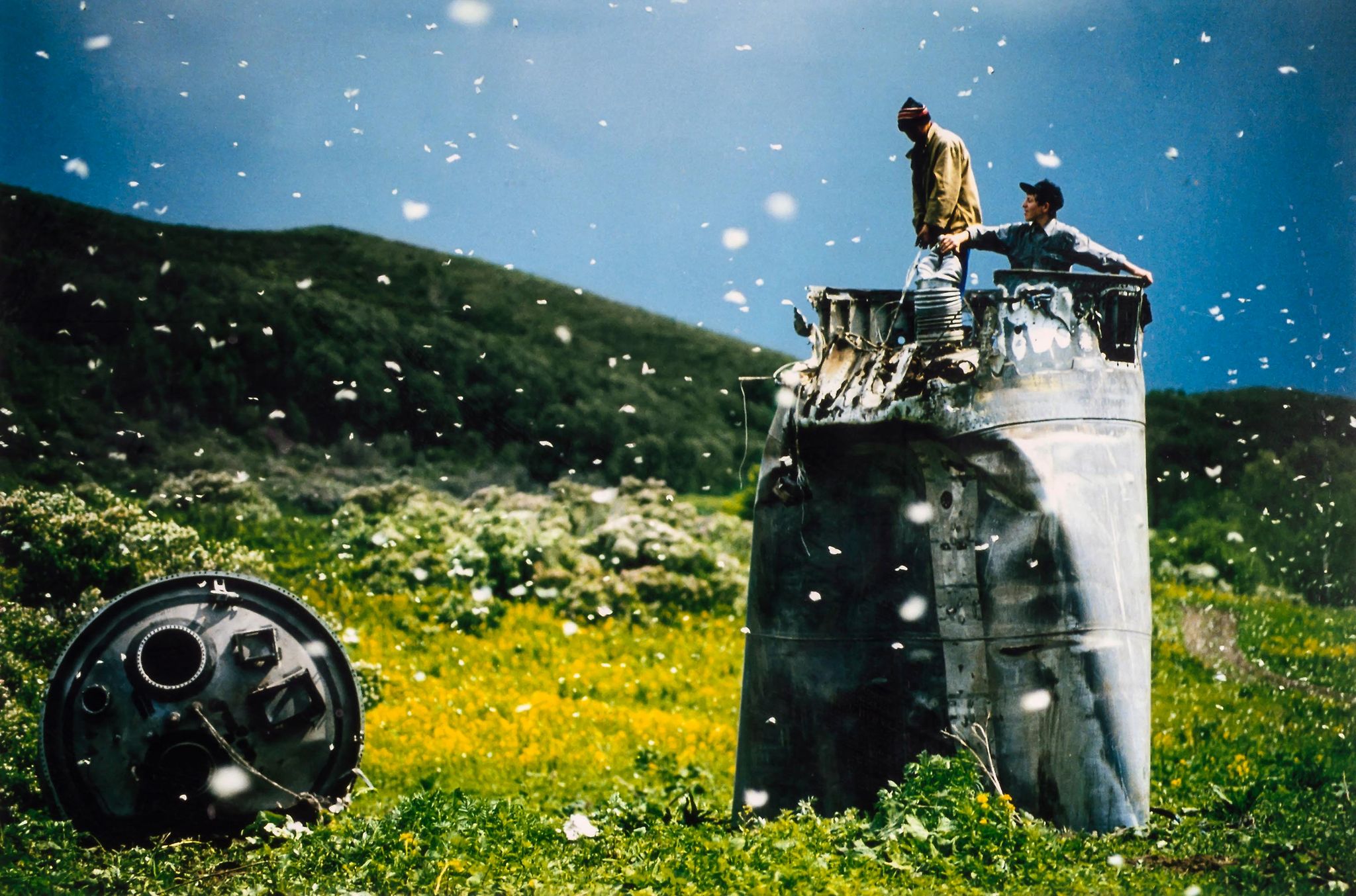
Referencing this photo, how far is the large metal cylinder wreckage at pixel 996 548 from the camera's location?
17.4 feet

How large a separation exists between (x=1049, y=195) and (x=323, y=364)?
403 inches

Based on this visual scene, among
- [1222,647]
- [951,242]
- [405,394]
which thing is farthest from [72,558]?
[1222,647]

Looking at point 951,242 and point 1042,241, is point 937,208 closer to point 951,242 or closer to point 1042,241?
point 951,242

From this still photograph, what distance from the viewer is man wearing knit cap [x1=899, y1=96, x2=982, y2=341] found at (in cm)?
552

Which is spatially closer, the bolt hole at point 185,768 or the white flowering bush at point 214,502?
the bolt hole at point 185,768

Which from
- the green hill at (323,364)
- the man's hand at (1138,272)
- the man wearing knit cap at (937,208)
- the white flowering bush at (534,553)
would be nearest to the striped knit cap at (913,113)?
the man wearing knit cap at (937,208)

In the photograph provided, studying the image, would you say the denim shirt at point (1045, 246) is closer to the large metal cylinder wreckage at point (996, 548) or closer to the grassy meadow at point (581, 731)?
the large metal cylinder wreckage at point (996, 548)

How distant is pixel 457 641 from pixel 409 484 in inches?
110

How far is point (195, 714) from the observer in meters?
5.46

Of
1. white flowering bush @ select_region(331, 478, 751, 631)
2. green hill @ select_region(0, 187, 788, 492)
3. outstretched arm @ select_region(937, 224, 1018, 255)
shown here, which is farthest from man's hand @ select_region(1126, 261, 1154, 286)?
green hill @ select_region(0, 187, 788, 492)

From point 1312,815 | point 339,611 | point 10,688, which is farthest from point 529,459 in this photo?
point 1312,815

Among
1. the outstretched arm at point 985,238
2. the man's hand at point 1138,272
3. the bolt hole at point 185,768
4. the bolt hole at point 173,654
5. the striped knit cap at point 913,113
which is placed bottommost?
the bolt hole at point 185,768

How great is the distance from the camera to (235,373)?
1343cm

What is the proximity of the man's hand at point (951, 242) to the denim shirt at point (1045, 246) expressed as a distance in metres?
0.06
